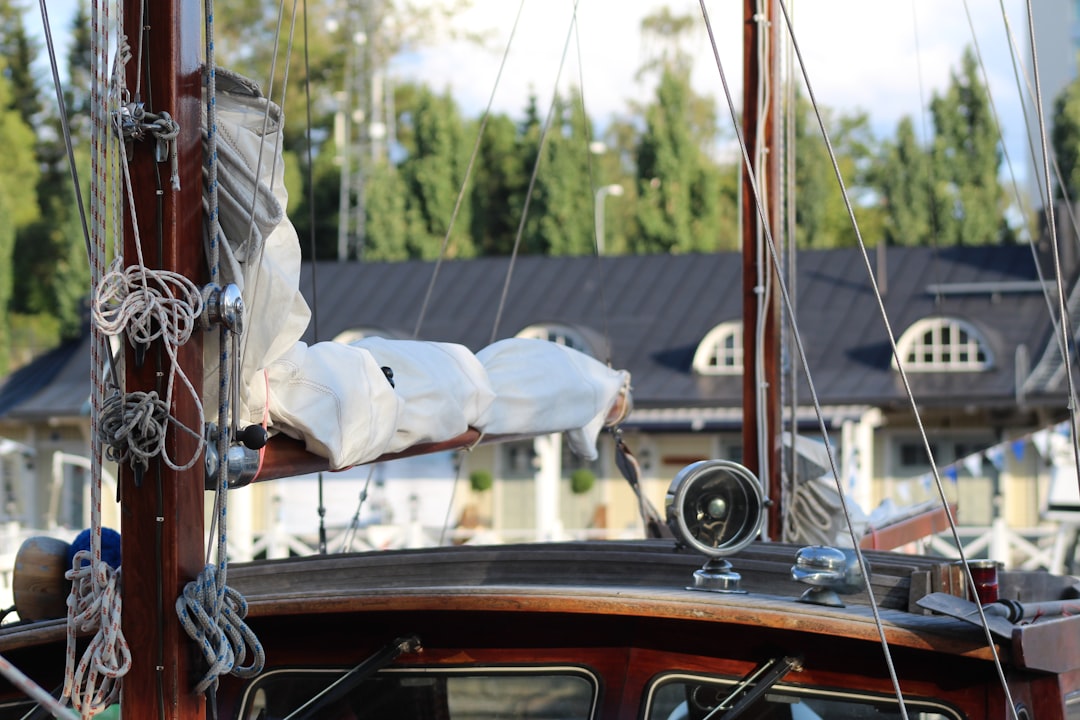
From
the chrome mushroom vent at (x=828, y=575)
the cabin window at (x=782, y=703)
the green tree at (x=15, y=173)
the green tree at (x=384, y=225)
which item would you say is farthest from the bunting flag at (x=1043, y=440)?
the green tree at (x=15, y=173)

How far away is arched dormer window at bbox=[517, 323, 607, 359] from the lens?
72.3 feet

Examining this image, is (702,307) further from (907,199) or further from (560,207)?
(907,199)

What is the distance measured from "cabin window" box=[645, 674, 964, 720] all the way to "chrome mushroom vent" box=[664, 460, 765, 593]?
13.6 inches

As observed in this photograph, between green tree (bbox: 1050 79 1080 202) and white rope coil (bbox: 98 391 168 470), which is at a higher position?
green tree (bbox: 1050 79 1080 202)

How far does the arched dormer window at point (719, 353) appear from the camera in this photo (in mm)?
21906

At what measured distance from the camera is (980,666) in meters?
3.11

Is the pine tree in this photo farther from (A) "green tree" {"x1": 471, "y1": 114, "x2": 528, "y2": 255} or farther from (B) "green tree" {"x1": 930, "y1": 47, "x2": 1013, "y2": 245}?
(A) "green tree" {"x1": 471, "y1": 114, "x2": 528, "y2": 255}

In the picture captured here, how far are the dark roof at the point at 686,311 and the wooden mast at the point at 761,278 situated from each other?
569 inches

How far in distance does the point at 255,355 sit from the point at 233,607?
576 millimetres

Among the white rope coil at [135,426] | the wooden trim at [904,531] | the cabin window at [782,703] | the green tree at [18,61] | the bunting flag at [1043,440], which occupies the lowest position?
the bunting flag at [1043,440]

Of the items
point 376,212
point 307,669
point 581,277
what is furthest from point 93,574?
point 376,212

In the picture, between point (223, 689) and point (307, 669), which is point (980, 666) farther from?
point (223, 689)

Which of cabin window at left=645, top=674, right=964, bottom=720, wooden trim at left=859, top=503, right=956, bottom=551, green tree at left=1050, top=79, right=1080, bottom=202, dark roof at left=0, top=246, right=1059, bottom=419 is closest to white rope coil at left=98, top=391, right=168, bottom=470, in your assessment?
cabin window at left=645, top=674, right=964, bottom=720

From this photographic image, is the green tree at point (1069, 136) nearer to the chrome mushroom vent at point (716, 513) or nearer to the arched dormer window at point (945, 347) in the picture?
the arched dormer window at point (945, 347)
